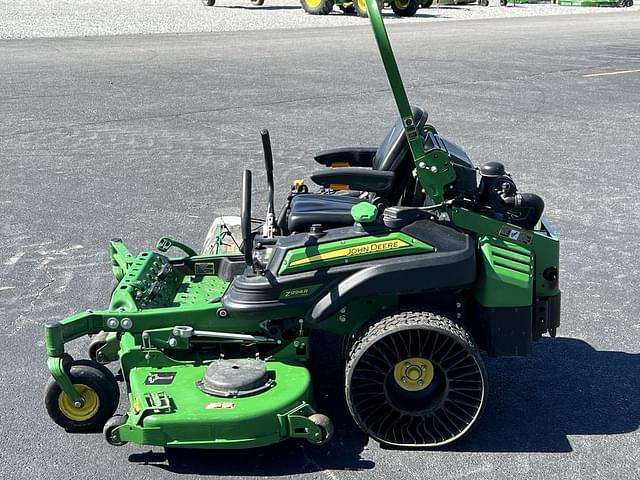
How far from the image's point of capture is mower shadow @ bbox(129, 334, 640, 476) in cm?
451

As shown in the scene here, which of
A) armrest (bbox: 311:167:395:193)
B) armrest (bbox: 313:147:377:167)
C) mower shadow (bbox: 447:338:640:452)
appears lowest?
mower shadow (bbox: 447:338:640:452)

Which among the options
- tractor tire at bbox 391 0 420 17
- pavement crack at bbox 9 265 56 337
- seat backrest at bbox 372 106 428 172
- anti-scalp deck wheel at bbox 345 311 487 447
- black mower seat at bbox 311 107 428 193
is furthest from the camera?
tractor tire at bbox 391 0 420 17

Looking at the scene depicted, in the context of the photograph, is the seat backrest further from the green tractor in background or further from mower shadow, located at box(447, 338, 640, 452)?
the green tractor in background

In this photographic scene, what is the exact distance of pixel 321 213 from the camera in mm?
4918

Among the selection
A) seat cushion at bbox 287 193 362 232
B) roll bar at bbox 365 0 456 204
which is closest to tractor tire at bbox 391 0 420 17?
seat cushion at bbox 287 193 362 232

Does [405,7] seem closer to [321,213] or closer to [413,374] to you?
[321,213]

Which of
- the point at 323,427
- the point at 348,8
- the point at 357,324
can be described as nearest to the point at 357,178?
the point at 357,324

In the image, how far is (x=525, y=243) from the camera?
475cm

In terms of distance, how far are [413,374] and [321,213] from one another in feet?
3.20

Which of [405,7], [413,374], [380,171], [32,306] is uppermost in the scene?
[380,171]

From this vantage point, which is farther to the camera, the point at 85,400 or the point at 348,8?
the point at 348,8

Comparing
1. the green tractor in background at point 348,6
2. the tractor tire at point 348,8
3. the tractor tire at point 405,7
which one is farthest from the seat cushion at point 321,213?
the tractor tire at point 405,7

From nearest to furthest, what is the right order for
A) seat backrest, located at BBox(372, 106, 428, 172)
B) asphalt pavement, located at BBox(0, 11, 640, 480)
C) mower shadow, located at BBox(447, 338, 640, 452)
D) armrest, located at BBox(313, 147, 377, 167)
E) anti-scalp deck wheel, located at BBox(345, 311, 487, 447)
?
1. anti-scalp deck wheel, located at BBox(345, 311, 487, 447)
2. asphalt pavement, located at BBox(0, 11, 640, 480)
3. mower shadow, located at BBox(447, 338, 640, 452)
4. seat backrest, located at BBox(372, 106, 428, 172)
5. armrest, located at BBox(313, 147, 377, 167)

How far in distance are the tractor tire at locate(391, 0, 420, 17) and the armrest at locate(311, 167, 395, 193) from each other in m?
23.6
